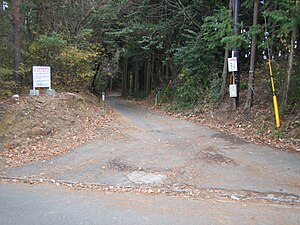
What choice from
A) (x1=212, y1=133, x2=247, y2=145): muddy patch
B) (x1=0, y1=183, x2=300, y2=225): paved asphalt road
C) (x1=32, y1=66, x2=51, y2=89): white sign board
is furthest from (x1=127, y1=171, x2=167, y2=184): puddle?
(x1=32, y1=66, x2=51, y2=89): white sign board

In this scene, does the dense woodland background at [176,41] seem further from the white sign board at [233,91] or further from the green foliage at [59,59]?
the white sign board at [233,91]

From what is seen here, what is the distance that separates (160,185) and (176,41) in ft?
47.2

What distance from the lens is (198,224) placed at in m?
4.27

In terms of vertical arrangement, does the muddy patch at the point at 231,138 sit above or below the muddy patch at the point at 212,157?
above

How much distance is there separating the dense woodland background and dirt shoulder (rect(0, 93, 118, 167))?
5.63ft

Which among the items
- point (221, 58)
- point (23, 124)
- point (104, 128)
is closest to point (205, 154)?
point (104, 128)

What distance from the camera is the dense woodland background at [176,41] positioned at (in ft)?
34.7

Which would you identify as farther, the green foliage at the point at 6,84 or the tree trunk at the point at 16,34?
the tree trunk at the point at 16,34

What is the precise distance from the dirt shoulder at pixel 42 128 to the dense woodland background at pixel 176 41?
5.63 ft

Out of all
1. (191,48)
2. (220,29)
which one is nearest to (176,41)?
(191,48)

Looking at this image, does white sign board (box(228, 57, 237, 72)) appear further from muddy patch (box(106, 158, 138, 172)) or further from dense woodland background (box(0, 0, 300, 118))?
muddy patch (box(106, 158, 138, 172))

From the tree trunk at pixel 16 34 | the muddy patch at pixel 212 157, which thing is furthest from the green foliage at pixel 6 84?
the muddy patch at pixel 212 157

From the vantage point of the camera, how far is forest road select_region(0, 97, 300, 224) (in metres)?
4.59

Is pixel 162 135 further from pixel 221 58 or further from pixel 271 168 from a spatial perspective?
pixel 221 58
